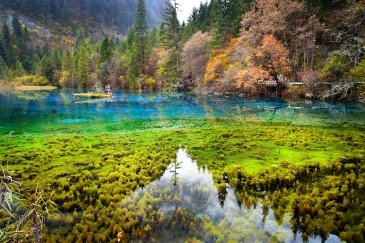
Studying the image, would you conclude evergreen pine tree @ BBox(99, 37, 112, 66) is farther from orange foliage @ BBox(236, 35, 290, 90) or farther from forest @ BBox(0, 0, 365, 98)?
orange foliage @ BBox(236, 35, 290, 90)

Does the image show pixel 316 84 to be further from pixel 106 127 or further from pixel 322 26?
pixel 106 127

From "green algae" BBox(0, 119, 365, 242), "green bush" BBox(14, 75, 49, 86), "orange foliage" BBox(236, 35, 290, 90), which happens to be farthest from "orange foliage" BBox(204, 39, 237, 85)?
"green bush" BBox(14, 75, 49, 86)

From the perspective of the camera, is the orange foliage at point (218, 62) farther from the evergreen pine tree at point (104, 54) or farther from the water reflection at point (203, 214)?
the water reflection at point (203, 214)

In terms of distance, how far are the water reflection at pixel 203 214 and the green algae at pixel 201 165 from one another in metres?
0.10

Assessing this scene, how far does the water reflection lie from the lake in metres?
0.02

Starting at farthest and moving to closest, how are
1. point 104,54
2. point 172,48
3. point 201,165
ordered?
point 104,54
point 172,48
point 201,165

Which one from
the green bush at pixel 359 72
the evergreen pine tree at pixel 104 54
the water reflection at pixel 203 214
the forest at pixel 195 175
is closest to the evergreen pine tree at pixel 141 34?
the evergreen pine tree at pixel 104 54

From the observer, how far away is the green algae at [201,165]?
261 inches

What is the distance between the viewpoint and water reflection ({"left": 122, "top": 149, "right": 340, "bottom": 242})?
20.4 feet

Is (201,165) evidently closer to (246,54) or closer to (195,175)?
(195,175)

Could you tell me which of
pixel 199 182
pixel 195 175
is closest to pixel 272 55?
pixel 195 175

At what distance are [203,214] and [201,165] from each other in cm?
380

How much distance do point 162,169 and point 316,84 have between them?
27.4 meters

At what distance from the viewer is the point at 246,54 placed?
3741 cm
